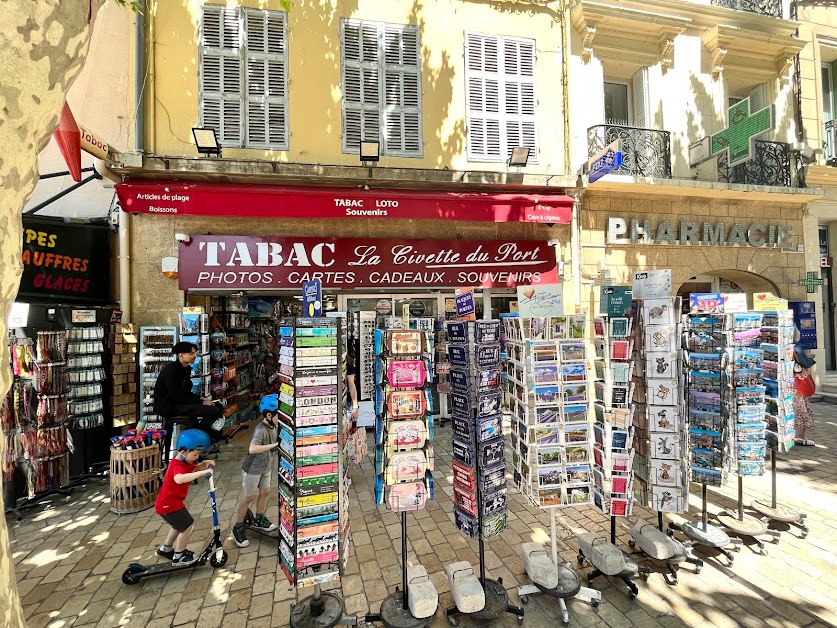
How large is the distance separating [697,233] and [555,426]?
786 centimetres

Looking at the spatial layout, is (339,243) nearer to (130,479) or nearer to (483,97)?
(483,97)

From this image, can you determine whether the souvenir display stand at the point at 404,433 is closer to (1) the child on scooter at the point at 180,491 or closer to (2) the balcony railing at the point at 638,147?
(1) the child on scooter at the point at 180,491

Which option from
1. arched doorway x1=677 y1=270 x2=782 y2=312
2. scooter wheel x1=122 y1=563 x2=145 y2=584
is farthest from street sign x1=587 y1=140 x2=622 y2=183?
scooter wheel x1=122 y1=563 x2=145 y2=584

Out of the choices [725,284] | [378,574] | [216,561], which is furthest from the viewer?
[725,284]

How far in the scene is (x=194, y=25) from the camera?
681cm

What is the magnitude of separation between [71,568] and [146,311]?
13.4 ft

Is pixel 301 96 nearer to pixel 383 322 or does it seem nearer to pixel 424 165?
pixel 424 165

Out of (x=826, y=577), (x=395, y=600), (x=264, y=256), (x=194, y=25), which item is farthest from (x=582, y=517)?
(x=194, y=25)

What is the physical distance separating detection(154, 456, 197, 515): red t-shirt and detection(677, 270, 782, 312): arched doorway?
34.8 feet

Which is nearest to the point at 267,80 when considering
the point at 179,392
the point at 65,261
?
the point at 65,261

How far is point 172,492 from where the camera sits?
138 inches

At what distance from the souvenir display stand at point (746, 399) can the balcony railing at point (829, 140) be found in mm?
9968

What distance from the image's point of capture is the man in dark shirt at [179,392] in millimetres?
5230

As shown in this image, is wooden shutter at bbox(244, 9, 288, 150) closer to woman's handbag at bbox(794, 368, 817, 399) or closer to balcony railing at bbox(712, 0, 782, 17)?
woman's handbag at bbox(794, 368, 817, 399)
